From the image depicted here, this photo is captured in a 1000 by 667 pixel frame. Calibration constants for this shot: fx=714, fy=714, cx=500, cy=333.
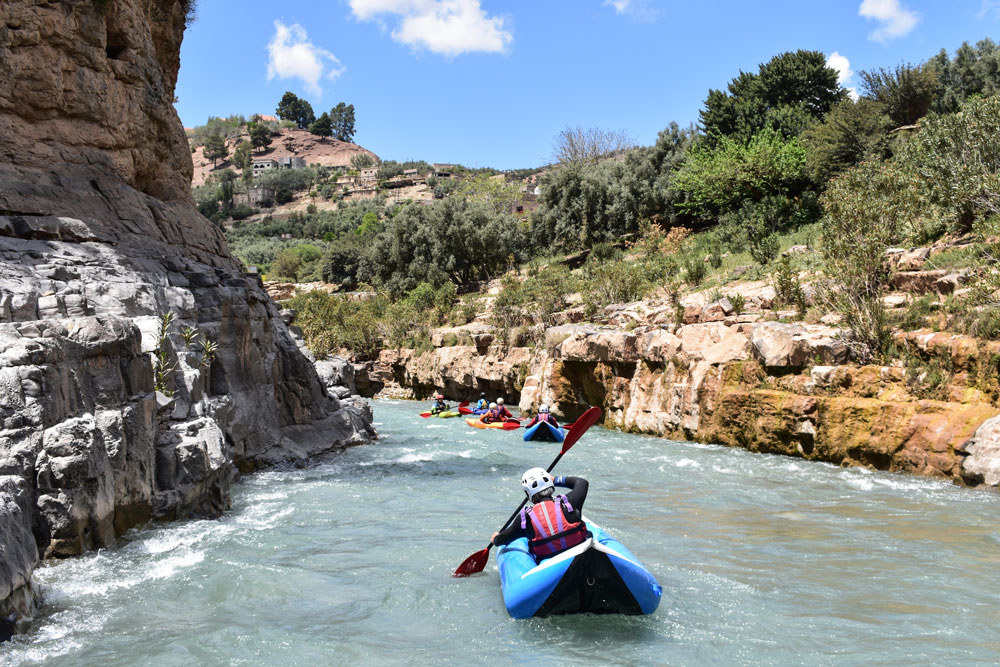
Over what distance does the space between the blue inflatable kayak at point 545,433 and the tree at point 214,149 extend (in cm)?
10941

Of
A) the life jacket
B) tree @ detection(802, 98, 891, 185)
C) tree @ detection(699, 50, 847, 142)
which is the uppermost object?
tree @ detection(699, 50, 847, 142)

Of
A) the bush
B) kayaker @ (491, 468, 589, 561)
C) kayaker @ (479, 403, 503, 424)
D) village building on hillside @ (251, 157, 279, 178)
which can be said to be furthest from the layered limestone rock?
village building on hillside @ (251, 157, 279, 178)

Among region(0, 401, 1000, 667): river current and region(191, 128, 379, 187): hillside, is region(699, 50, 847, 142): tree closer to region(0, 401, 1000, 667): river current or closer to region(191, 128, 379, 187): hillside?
region(0, 401, 1000, 667): river current

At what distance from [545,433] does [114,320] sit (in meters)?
10.1

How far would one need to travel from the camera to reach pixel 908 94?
1134 inches

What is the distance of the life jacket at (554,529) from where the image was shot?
5.64 metres

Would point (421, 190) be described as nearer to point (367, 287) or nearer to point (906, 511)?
point (367, 287)

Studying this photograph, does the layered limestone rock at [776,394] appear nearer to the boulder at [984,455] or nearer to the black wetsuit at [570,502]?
the boulder at [984,455]

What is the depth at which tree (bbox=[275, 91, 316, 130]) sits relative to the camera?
128375 millimetres

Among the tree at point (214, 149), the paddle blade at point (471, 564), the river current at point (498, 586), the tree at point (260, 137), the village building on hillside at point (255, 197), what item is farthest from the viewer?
the tree at point (260, 137)

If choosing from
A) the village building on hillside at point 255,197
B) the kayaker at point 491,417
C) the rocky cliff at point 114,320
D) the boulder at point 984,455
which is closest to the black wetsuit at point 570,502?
the rocky cliff at point 114,320

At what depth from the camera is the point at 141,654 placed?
195 inches

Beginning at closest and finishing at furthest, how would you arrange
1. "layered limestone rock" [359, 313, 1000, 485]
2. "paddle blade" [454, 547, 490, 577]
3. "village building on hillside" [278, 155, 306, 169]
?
"paddle blade" [454, 547, 490, 577]
"layered limestone rock" [359, 313, 1000, 485]
"village building on hillside" [278, 155, 306, 169]

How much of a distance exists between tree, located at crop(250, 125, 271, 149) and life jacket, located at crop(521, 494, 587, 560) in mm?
120661
